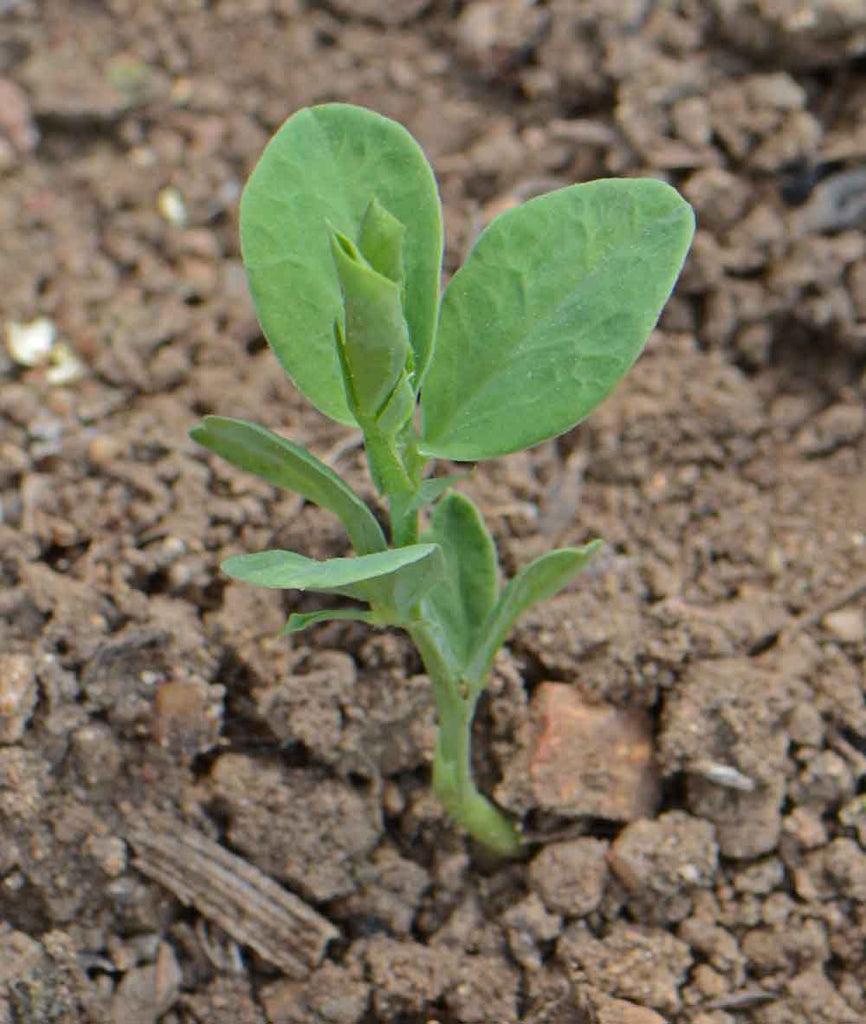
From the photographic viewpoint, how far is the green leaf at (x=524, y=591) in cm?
141

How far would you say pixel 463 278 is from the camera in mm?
1393

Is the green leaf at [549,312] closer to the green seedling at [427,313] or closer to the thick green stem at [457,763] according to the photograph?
the green seedling at [427,313]

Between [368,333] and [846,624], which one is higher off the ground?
[368,333]

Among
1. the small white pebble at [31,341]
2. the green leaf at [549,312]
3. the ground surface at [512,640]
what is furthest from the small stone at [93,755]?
the small white pebble at [31,341]

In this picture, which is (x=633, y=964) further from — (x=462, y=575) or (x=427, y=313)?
(x=427, y=313)

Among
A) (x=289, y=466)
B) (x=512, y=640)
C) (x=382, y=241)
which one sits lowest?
(x=512, y=640)

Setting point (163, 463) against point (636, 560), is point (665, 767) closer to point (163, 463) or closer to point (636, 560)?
point (636, 560)

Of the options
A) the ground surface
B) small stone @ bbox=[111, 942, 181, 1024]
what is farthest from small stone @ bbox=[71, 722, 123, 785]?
small stone @ bbox=[111, 942, 181, 1024]

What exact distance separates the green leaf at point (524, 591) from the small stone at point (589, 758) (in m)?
0.25

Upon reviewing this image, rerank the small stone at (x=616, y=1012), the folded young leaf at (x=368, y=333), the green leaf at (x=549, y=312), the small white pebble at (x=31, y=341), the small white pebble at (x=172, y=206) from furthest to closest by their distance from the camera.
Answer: the small white pebble at (x=172, y=206), the small white pebble at (x=31, y=341), the small stone at (x=616, y=1012), the green leaf at (x=549, y=312), the folded young leaf at (x=368, y=333)

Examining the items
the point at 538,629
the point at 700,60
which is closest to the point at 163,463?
the point at 538,629

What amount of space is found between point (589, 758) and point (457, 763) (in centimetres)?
24

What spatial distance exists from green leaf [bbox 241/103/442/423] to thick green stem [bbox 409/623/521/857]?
301 millimetres

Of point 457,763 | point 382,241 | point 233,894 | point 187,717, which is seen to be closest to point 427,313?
point 382,241
